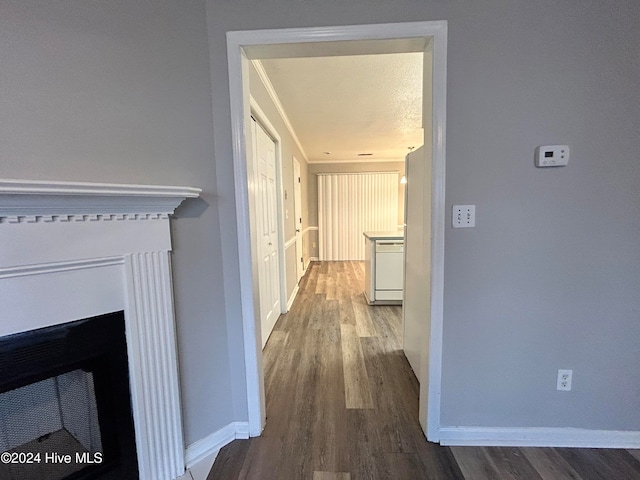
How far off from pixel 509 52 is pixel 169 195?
5.42ft

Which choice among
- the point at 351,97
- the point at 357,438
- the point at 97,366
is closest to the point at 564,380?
the point at 357,438

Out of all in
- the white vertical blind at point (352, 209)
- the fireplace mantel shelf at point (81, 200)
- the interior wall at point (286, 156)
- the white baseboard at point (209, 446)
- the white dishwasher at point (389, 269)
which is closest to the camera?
the fireplace mantel shelf at point (81, 200)

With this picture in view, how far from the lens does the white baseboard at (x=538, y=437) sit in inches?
56.9

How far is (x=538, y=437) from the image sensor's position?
1471 millimetres

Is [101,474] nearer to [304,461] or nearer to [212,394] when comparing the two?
[212,394]

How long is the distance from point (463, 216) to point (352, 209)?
5442mm

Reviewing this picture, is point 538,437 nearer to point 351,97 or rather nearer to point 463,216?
point 463,216

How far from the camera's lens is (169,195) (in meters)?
1.10

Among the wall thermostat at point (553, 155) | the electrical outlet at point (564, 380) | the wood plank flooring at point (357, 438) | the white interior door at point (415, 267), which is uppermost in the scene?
the wall thermostat at point (553, 155)

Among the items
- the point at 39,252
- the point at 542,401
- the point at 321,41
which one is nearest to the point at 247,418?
the point at 39,252

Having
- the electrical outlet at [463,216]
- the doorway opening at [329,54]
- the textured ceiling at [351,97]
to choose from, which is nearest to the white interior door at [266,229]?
the textured ceiling at [351,97]

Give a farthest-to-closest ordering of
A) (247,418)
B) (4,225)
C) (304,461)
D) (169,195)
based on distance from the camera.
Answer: (247,418) < (304,461) < (169,195) < (4,225)

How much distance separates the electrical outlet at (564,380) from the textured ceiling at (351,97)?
2280 mm

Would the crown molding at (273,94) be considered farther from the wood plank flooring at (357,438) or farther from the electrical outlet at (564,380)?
the electrical outlet at (564,380)
